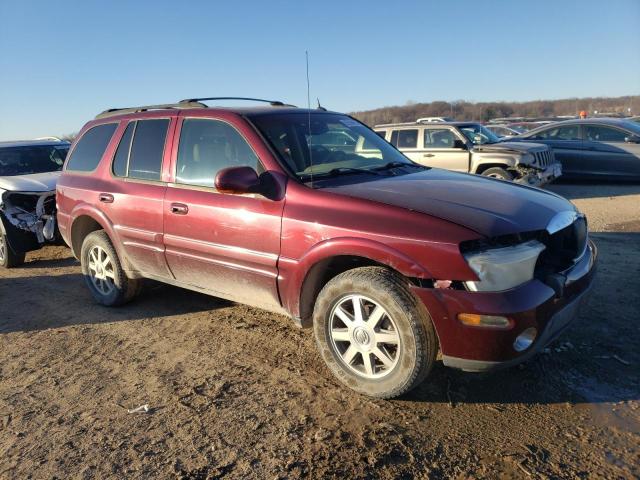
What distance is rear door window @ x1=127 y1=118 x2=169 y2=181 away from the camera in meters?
4.41

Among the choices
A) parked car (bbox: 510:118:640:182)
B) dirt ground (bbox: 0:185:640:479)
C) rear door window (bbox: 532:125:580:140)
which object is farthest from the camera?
rear door window (bbox: 532:125:580:140)

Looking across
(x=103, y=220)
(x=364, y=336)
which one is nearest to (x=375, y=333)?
(x=364, y=336)

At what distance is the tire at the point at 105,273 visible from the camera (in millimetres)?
4945

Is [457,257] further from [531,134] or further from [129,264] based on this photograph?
[531,134]

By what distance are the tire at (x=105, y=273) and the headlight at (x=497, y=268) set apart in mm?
3445

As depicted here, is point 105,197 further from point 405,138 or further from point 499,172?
point 405,138

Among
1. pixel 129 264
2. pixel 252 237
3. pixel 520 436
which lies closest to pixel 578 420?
pixel 520 436

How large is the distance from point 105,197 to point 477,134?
8591 mm

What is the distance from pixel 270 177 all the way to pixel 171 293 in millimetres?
2624

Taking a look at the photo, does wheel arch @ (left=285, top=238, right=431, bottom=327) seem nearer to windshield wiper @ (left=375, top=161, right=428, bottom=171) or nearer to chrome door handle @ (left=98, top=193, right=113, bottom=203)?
windshield wiper @ (left=375, top=161, right=428, bottom=171)

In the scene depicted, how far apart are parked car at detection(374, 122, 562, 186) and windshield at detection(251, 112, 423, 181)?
563 cm

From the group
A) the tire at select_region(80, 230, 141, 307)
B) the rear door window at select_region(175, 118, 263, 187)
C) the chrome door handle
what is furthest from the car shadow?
the rear door window at select_region(175, 118, 263, 187)

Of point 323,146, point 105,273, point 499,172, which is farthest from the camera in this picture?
point 499,172

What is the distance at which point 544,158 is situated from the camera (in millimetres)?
10352
